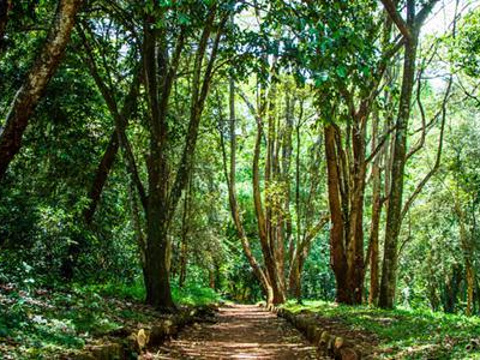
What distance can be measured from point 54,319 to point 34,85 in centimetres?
269

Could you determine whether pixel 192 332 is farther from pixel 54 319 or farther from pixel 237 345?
pixel 54 319

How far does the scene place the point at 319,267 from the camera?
34062 millimetres

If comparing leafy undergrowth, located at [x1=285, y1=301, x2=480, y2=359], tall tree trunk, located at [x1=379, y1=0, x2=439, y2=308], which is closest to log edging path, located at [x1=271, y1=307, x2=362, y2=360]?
leafy undergrowth, located at [x1=285, y1=301, x2=480, y2=359]

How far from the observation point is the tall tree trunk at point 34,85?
16.6 ft

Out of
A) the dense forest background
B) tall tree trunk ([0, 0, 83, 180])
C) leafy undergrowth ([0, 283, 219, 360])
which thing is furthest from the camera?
the dense forest background

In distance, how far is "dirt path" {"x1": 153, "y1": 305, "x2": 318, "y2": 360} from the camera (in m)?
7.19

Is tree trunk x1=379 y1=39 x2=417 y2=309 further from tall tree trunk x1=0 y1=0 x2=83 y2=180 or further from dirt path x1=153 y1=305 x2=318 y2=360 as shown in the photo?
tall tree trunk x1=0 y1=0 x2=83 y2=180

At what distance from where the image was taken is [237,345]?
8656 millimetres

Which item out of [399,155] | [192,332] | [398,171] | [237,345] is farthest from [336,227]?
[237,345]

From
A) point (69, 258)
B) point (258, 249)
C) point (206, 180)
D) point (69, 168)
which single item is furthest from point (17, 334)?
point (258, 249)

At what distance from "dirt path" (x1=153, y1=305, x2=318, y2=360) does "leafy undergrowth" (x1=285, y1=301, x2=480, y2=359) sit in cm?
93

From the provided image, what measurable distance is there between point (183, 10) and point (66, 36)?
1918mm

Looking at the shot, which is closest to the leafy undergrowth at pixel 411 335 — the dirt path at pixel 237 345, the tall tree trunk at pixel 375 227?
the dirt path at pixel 237 345

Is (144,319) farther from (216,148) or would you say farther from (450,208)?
(450,208)
